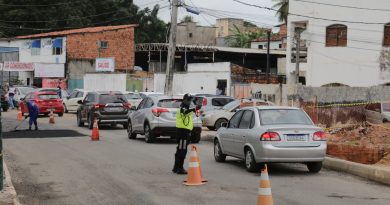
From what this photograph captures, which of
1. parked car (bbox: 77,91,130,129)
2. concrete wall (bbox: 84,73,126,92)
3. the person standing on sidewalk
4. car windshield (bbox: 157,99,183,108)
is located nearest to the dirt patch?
car windshield (bbox: 157,99,183,108)

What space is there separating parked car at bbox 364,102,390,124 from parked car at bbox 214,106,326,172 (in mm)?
12552

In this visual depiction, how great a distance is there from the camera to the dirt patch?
14156 millimetres

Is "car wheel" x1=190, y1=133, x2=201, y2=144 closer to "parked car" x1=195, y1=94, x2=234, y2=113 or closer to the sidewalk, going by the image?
"parked car" x1=195, y1=94, x2=234, y2=113

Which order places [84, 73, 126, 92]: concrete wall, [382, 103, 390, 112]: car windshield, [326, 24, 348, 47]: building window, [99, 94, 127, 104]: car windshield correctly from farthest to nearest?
[84, 73, 126, 92]: concrete wall < [326, 24, 348, 47]: building window < [99, 94, 127, 104]: car windshield < [382, 103, 390, 112]: car windshield

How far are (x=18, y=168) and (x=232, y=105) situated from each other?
44.8 ft

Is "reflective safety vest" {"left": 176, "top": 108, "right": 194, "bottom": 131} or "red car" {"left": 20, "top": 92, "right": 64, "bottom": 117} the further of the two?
"red car" {"left": 20, "top": 92, "right": 64, "bottom": 117}

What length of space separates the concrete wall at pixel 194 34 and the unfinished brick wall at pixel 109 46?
1734cm

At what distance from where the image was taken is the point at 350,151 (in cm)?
1482

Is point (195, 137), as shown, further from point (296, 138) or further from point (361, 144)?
point (296, 138)

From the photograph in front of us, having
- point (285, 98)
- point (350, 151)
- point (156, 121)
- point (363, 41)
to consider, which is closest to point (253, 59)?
point (363, 41)

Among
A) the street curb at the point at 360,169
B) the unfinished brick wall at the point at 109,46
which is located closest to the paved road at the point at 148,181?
the street curb at the point at 360,169

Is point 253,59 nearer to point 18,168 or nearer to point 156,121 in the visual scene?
point 156,121

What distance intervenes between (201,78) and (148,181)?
115 feet

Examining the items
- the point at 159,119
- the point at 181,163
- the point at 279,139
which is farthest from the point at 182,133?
the point at 159,119
